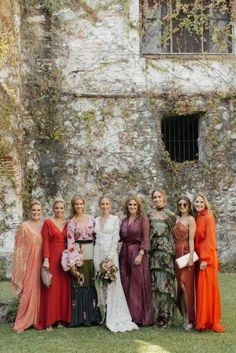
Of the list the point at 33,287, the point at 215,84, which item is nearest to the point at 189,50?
the point at 215,84

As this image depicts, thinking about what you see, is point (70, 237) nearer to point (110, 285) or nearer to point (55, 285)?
point (55, 285)

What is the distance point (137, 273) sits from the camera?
7953 millimetres

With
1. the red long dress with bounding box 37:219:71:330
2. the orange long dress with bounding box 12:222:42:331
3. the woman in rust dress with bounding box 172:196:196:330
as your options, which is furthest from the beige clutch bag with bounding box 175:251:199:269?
the orange long dress with bounding box 12:222:42:331

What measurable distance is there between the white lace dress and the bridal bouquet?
8 centimetres

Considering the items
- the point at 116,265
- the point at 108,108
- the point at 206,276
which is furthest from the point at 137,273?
the point at 108,108

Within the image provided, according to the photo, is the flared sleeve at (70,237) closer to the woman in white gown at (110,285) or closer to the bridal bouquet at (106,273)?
the woman in white gown at (110,285)

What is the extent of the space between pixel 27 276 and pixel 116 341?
1471 millimetres

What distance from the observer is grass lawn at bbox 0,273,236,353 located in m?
6.79

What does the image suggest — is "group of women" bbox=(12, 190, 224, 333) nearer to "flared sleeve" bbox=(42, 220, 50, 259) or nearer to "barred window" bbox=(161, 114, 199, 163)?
"flared sleeve" bbox=(42, 220, 50, 259)

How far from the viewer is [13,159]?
11.8 metres

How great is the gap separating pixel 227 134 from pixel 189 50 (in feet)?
6.65

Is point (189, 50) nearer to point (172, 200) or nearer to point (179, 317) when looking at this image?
point (172, 200)

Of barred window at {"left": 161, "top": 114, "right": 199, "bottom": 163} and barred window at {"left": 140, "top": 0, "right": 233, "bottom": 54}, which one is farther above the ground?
barred window at {"left": 140, "top": 0, "right": 233, "bottom": 54}

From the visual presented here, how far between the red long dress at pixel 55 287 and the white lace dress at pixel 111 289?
0.42 meters
